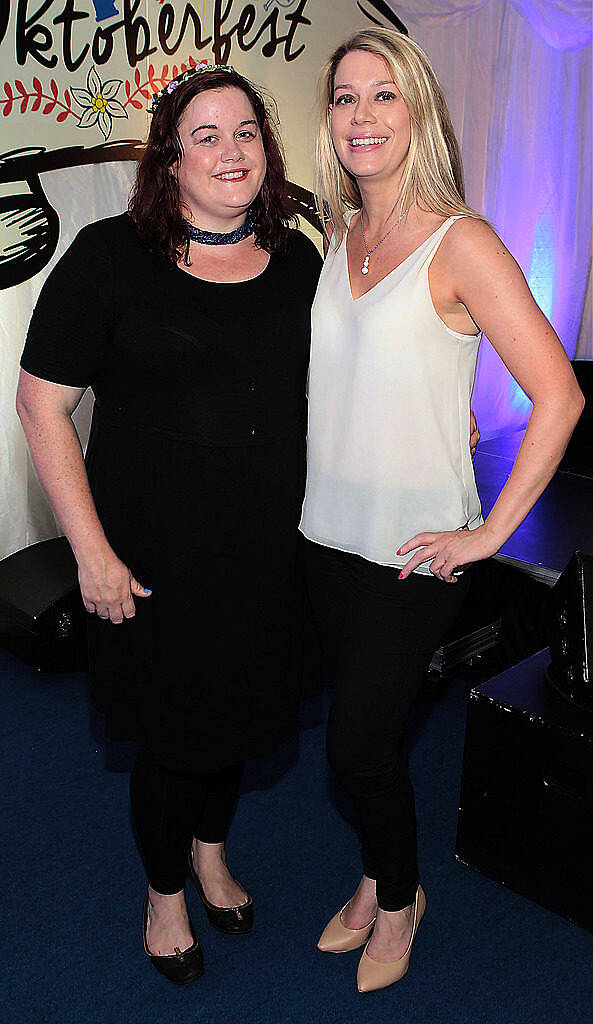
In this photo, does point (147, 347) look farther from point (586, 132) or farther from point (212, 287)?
point (586, 132)

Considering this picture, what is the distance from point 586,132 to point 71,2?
118 inches

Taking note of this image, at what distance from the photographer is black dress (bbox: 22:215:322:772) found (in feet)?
4.95

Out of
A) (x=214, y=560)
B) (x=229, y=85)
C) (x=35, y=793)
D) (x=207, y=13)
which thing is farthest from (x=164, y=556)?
(x=207, y=13)

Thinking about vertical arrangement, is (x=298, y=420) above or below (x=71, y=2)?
below

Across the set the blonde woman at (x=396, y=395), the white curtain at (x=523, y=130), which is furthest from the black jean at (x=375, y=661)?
the white curtain at (x=523, y=130)

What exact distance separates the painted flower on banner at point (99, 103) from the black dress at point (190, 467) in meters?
1.85

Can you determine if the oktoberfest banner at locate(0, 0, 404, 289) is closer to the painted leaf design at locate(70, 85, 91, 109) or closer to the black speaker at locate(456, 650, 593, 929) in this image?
the painted leaf design at locate(70, 85, 91, 109)

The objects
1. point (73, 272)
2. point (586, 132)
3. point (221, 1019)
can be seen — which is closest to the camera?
point (73, 272)

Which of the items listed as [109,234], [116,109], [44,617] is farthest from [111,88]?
[109,234]

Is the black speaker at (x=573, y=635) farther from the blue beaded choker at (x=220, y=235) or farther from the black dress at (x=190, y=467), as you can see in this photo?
the blue beaded choker at (x=220, y=235)

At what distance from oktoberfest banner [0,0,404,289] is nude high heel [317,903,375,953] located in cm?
223

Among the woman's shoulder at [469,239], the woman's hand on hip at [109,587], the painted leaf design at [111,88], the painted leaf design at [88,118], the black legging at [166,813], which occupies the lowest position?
the black legging at [166,813]

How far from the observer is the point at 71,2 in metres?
3.13

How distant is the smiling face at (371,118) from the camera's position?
1492mm
